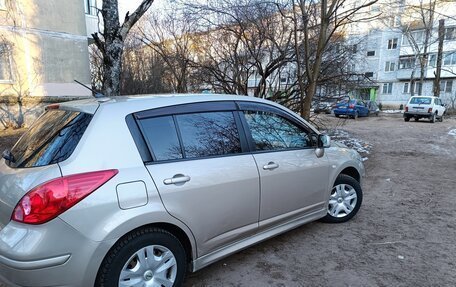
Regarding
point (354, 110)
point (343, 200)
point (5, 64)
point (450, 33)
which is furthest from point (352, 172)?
point (450, 33)

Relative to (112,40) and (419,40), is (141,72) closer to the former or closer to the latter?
(112,40)

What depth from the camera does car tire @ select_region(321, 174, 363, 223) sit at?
13.4 ft

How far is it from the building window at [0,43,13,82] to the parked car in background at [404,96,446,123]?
22089 millimetres

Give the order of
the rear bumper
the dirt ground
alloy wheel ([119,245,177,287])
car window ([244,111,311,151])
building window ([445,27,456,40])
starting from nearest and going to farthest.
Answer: the rear bumper → alloy wheel ([119,245,177,287]) → the dirt ground → car window ([244,111,311,151]) → building window ([445,27,456,40])

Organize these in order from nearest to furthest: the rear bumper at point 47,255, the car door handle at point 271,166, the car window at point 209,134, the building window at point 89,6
→ the rear bumper at point 47,255
the car window at point 209,134
the car door handle at point 271,166
the building window at point 89,6

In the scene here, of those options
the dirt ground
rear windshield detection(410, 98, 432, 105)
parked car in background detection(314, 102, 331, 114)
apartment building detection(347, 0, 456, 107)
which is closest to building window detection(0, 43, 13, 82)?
parked car in background detection(314, 102, 331, 114)

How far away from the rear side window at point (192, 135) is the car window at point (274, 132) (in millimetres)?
244

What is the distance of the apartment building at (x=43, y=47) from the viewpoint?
Answer: 12305 millimetres

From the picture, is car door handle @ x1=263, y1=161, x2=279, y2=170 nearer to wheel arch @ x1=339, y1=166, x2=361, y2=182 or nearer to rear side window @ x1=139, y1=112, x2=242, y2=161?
rear side window @ x1=139, y1=112, x2=242, y2=161

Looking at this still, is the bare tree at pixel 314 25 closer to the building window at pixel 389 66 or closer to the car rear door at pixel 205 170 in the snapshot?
the car rear door at pixel 205 170

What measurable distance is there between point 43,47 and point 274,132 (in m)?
13.4

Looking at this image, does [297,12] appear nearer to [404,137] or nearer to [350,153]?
[350,153]

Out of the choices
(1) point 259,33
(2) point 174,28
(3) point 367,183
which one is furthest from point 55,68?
(3) point 367,183

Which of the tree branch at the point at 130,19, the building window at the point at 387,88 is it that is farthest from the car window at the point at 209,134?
the building window at the point at 387,88
